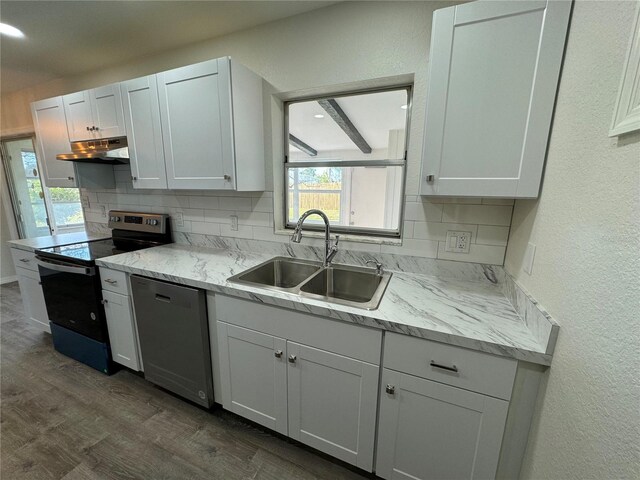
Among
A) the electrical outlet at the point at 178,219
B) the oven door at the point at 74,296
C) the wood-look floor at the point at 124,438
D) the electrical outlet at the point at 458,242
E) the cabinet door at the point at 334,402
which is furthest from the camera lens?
the electrical outlet at the point at 178,219

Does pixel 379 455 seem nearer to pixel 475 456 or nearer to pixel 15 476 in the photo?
pixel 475 456

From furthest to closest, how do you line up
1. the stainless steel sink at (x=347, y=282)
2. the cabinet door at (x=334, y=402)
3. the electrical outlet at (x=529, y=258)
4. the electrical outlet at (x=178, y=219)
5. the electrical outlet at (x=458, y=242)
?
the electrical outlet at (x=178, y=219), the stainless steel sink at (x=347, y=282), the electrical outlet at (x=458, y=242), the cabinet door at (x=334, y=402), the electrical outlet at (x=529, y=258)

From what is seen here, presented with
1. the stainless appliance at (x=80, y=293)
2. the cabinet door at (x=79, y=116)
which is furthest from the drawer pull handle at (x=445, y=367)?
the cabinet door at (x=79, y=116)

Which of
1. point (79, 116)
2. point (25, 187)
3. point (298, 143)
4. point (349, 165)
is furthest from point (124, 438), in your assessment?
point (25, 187)

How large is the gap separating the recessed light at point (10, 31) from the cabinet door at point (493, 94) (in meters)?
2.74

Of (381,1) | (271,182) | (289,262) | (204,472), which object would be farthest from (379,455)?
(381,1)

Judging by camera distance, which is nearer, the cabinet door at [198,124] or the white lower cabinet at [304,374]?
the white lower cabinet at [304,374]

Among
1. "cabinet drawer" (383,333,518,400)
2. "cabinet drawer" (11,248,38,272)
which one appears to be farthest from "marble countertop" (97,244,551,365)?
"cabinet drawer" (11,248,38,272)

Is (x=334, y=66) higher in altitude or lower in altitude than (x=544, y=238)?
higher

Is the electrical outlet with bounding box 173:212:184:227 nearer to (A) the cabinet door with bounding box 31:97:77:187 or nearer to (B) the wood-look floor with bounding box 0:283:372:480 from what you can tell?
(A) the cabinet door with bounding box 31:97:77:187

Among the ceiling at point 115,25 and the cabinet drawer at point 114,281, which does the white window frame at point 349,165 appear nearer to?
the ceiling at point 115,25

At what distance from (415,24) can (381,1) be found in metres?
0.25

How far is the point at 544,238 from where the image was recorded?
3.25 feet

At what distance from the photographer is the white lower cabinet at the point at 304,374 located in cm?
116
